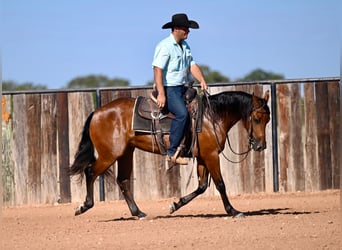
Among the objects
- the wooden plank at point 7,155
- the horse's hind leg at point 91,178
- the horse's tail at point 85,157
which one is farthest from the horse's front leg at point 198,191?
the wooden plank at point 7,155

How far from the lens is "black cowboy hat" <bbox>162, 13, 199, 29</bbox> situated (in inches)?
437

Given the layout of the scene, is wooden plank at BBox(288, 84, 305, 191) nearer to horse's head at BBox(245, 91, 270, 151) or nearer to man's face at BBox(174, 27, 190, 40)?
horse's head at BBox(245, 91, 270, 151)

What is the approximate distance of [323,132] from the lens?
1466 centimetres

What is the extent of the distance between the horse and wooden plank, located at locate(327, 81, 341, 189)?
11.1ft

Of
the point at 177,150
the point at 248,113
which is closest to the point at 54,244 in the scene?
the point at 177,150

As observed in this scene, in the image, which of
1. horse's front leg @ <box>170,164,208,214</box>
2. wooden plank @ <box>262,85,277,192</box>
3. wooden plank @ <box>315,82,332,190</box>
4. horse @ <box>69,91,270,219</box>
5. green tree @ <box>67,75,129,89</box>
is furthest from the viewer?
green tree @ <box>67,75,129,89</box>

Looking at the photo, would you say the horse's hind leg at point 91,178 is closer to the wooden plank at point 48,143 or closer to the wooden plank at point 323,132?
the wooden plank at point 48,143

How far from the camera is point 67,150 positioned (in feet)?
47.8

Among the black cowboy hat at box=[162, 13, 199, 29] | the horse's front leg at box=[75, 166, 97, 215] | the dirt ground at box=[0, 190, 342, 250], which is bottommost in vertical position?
the dirt ground at box=[0, 190, 342, 250]

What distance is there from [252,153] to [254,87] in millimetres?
1241

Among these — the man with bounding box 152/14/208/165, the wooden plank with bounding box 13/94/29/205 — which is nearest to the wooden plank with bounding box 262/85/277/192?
the man with bounding box 152/14/208/165

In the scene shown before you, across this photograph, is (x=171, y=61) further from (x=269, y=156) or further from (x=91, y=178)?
(x=269, y=156)

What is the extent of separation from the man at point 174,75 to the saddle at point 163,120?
16 centimetres

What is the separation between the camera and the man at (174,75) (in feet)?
36.1
